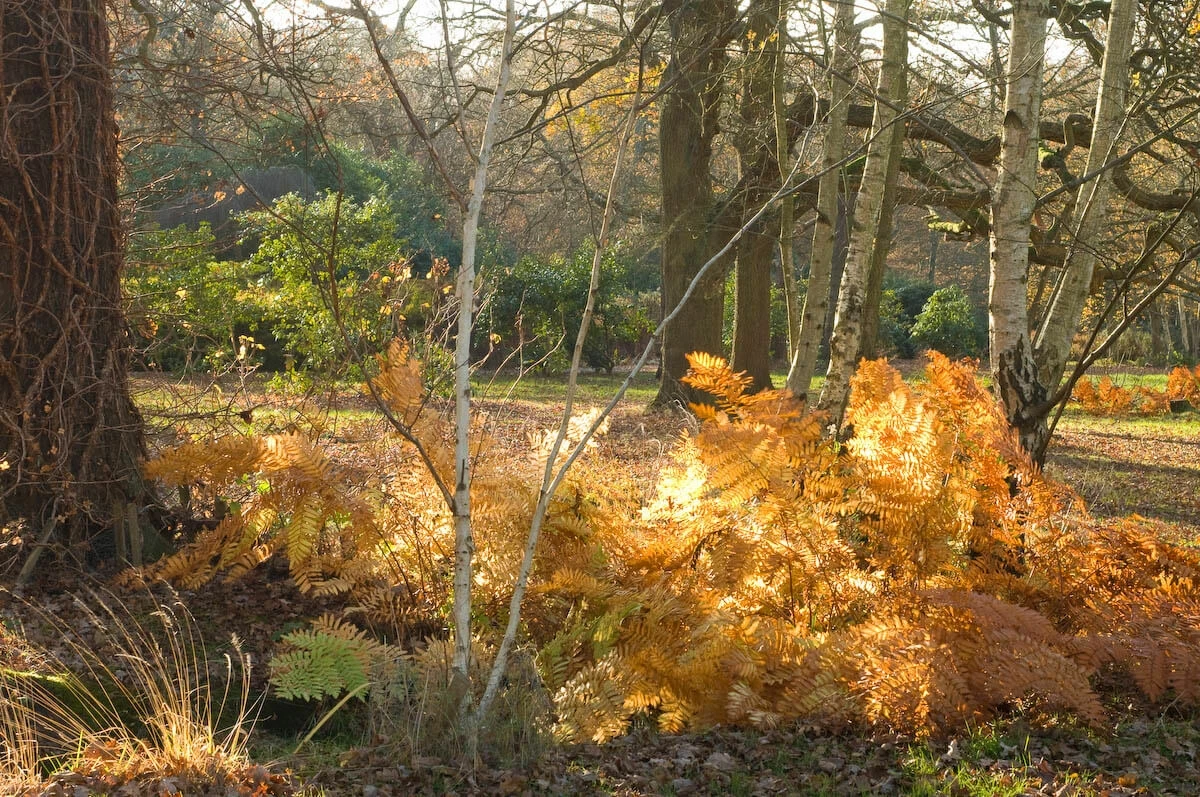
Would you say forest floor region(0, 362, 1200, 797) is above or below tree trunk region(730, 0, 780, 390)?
below

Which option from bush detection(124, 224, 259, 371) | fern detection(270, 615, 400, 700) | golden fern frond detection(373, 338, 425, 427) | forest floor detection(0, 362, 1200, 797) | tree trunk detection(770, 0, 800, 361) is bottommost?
forest floor detection(0, 362, 1200, 797)

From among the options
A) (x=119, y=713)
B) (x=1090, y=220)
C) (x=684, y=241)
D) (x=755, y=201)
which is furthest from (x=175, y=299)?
(x=755, y=201)

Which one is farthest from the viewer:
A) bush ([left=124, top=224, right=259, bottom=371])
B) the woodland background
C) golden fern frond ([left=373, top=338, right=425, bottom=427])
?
bush ([left=124, top=224, right=259, bottom=371])

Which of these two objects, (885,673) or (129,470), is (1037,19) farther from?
(129,470)

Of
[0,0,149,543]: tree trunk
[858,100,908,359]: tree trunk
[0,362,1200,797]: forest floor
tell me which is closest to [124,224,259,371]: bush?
[0,0,149,543]: tree trunk

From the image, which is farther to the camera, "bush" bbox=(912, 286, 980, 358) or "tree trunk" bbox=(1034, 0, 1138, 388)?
"bush" bbox=(912, 286, 980, 358)

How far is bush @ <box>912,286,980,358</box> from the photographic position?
79.5 ft

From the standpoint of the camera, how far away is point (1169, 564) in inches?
158

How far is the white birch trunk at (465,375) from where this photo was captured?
10.1 feet

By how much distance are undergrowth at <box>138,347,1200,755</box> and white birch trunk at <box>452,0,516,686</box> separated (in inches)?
10.0

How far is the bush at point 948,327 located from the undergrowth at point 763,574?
20568mm

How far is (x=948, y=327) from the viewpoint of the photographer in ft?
79.7

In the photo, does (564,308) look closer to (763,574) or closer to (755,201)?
(755,201)

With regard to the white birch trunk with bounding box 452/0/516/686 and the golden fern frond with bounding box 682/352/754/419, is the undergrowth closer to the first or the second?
the golden fern frond with bounding box 682/352/754/419
